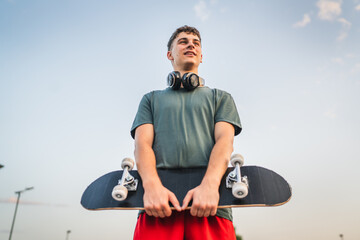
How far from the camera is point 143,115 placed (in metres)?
2.66

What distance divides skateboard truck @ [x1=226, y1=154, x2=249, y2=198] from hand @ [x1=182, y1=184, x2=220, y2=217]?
0.54ft

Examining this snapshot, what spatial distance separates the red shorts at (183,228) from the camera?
6.44 ft

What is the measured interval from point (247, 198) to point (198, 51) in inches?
72.5

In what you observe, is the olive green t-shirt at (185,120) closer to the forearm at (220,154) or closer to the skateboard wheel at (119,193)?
the forearm at (220,154)

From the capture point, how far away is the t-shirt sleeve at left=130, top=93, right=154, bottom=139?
8.57 feet

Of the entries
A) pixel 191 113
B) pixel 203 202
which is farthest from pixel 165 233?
pixel 191 113

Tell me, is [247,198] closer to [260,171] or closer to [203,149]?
[260,171]

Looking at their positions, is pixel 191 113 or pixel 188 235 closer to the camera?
pixel 188 235

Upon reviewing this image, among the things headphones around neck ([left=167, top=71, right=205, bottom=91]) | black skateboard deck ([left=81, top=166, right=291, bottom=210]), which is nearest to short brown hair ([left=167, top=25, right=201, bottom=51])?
headphones around neck ([left=167, top=71, right=205, bottom=91])

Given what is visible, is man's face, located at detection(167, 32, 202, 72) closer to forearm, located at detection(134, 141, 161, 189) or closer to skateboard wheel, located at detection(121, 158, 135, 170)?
forearm, located at detection(134, 141, 161, 189)

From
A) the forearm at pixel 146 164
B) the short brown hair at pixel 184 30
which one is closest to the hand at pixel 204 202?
the forearm at pixel 146 164

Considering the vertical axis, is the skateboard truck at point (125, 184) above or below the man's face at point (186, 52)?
below

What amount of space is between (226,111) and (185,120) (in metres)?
0.45

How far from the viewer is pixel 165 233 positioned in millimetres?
1980
